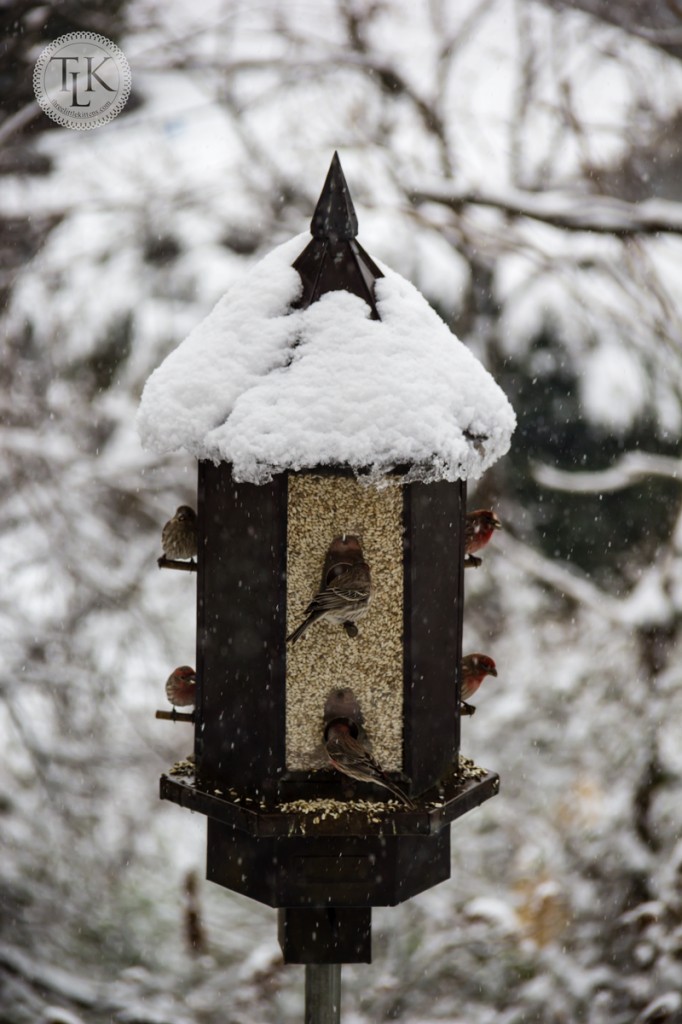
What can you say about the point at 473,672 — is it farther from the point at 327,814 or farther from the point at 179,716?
the point at 179,716

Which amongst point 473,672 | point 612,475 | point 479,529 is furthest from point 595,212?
point 473,672

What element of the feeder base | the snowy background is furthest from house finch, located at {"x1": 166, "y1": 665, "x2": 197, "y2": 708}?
the snowy background

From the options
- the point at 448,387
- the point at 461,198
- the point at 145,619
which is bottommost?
the point at 145,619

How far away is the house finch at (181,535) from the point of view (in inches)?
104

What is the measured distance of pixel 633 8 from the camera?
16.2 feet

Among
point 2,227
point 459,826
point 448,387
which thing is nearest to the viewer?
point 448,387

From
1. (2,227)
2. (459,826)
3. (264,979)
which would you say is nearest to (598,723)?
(459,826)

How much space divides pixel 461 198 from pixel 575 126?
60cm

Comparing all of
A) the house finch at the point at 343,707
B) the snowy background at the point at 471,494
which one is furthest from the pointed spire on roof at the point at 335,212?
the snowy background at the point at 471,494

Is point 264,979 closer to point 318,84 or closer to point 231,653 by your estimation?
point 231,653

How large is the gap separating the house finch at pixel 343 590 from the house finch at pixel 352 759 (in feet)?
0.74

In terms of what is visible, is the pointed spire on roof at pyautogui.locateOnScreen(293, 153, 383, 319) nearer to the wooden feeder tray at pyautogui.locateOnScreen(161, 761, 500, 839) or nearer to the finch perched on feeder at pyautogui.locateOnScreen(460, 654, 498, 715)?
the finch perched on feeder at pyautogui.locateOnScreen(460, 654, 498, 715)

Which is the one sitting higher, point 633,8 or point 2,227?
point 633,8

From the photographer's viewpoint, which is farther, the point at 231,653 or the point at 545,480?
the point at 545,480
